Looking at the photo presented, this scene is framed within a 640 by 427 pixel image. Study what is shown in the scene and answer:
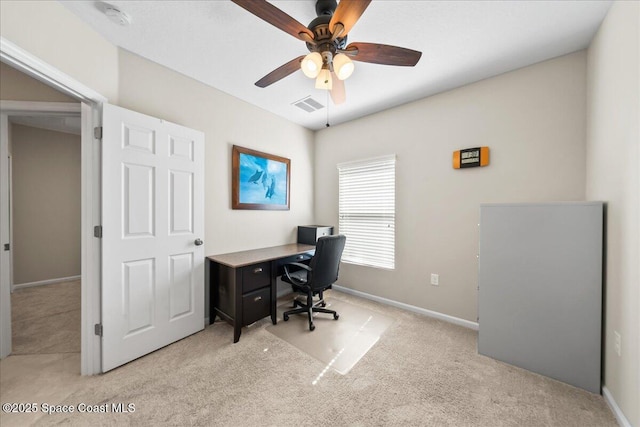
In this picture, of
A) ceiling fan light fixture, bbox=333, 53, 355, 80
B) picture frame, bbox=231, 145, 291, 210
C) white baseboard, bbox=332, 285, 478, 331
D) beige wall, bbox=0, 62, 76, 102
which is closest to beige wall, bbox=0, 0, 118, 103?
beige wall, bbox=0, 62, 76, 102

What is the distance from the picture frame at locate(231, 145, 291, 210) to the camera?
2820 millimetres

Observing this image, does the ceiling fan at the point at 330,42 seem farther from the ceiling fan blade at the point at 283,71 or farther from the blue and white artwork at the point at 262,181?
the blue and white artwork at the point at 262,181

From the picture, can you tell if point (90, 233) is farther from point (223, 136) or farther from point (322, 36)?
point (322, 36)

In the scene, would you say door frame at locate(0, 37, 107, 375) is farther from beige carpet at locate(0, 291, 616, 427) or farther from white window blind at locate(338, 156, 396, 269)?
white window blind at locate(338, 156, 396, 269)

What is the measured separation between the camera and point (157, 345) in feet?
6.81

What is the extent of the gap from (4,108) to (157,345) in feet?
7.65

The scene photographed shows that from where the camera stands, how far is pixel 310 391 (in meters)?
1.62

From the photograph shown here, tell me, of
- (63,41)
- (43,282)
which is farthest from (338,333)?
(43,282)

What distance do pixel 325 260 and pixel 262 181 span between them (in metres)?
1.43

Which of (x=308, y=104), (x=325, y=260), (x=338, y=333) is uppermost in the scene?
(x=308, y=104)

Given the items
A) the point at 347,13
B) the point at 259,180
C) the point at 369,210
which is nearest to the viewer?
the point at 347,13

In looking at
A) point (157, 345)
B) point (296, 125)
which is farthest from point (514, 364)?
point (296, 125)

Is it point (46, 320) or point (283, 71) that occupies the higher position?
point (283, 71)

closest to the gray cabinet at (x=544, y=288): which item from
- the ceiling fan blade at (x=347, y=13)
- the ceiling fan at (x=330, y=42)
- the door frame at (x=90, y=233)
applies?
the ceiling fan at (x=330, y=42)
